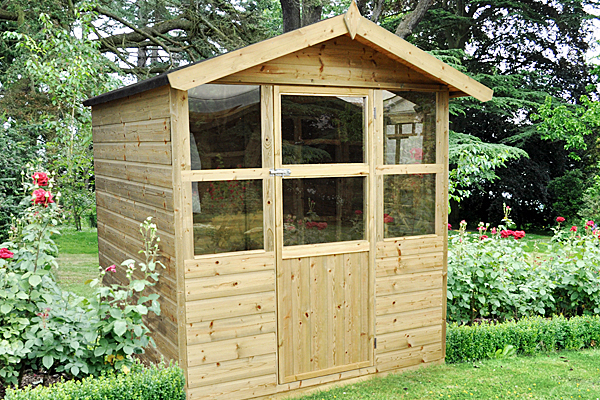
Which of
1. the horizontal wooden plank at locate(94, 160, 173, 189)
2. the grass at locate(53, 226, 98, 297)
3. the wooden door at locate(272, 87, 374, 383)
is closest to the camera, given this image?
the horizontal wooden plank at locate(94, 160, 173, 189)

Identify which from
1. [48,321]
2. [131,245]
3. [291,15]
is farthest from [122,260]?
[291,15]

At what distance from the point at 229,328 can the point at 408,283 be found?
169 cm

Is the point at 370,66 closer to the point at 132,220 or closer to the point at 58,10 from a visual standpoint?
Answer: the point at 132,220

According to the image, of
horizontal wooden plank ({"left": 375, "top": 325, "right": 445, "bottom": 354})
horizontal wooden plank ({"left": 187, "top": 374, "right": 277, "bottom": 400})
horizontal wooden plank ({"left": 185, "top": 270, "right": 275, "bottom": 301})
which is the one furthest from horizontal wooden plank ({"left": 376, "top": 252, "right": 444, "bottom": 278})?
horizontal wooden plank ({"left": 187, "top": 374, "right": 277, "bottom": 400})

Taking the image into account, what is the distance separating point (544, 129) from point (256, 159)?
11.9 meters

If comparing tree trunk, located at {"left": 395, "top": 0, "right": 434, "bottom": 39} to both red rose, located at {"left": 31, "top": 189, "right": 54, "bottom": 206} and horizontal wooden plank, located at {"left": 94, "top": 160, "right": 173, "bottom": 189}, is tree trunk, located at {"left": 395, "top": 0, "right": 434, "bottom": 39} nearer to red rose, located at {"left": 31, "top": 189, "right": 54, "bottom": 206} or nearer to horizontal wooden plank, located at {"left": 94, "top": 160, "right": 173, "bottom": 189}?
horizontal wooden plank, located at {"left": 94, "top": 160, "right": 173, "bottom": 189}

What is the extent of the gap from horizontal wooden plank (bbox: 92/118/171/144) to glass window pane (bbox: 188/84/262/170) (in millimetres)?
223

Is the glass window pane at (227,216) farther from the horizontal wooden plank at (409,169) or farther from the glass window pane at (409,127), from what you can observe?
the glass window pane at (409,127)

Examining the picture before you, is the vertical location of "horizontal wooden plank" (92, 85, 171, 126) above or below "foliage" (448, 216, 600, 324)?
above

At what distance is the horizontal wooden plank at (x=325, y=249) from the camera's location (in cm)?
441

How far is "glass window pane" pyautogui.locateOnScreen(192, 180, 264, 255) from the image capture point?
13.3ft

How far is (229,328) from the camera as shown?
4.20m

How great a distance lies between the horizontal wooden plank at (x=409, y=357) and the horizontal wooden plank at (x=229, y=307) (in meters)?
1.22

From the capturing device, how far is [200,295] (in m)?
4.07
